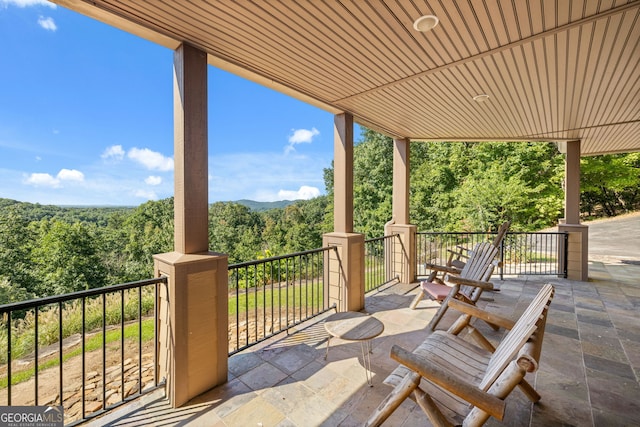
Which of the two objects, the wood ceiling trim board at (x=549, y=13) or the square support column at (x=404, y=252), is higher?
the wood ceiling trim board at (x=549, y=13)

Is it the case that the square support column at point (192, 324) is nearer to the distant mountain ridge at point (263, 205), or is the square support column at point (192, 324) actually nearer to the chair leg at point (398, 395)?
the chair leg at point (398, 395)

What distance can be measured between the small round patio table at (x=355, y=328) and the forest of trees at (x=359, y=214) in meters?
10.4

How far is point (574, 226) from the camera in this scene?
5.16 m

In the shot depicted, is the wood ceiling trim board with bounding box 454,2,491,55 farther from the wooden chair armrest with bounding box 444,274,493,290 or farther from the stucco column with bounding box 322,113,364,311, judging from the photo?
the wooden chair armrest with bounding box 444,274,493,290

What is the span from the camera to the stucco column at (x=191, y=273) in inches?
75.7

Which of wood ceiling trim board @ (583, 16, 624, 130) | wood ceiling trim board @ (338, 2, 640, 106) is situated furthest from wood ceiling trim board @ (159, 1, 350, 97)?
wood ceiling trim board @ (583, 16, 624, 130)

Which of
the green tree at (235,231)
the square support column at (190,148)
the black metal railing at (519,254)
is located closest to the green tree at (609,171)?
the black metal railing at (519,254)

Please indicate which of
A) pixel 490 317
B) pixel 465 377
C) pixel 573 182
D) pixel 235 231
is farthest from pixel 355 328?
pixel 235 231

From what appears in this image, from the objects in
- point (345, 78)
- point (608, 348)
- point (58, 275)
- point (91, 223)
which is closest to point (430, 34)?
point (345, 78)

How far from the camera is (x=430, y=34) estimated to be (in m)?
2.00

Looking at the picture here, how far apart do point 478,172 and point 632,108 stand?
8577 millimetres

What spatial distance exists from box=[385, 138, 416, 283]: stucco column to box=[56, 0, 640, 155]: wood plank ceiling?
1414 mm

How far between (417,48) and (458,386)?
7.67 ft

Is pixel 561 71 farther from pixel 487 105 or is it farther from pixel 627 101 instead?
pixel 627 101
